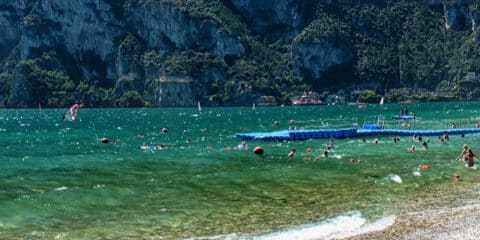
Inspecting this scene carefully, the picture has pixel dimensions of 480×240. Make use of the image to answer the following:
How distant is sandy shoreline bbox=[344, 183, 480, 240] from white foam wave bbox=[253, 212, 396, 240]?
711 millimetres

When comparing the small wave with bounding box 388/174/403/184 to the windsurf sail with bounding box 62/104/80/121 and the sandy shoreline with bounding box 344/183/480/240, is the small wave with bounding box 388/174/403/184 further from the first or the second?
the windsurf sail with bounding box 62/104/80/121

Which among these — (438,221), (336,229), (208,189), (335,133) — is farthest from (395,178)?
(335,133)

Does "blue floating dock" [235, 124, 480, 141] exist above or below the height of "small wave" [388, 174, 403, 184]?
below

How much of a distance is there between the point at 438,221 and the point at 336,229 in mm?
5857

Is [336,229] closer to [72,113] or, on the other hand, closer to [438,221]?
[438,221]

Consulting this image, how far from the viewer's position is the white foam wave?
106 ft

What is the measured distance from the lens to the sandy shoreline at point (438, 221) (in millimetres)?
31844

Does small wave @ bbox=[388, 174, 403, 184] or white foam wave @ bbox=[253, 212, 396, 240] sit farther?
small wave @ bbox=[388, 174, 403, 184]

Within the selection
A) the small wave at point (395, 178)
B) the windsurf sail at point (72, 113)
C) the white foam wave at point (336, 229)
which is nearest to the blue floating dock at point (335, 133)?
the windsurf sail at point (72, 113)

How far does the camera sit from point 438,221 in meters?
35.1

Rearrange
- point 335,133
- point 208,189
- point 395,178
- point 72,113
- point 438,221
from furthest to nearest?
1. point 335,133
2. point 72,113
3. point 395,178
4. point 208,189
5. point 438,221

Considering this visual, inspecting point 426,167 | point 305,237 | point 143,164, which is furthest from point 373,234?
point 143,164

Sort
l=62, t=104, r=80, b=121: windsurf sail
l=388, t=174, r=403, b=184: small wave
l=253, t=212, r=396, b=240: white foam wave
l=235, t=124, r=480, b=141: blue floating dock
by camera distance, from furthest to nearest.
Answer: l=235, t=124, r=480, b=141: blue floating dock
l=62, t=104, r=80, b=121: windsurf sail
l=388, t=174, r=403, b=184: small wave
l=253, t=212, r=396, b=240: white foam wave

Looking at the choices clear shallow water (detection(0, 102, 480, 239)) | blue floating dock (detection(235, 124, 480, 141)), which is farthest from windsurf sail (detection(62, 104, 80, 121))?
blue floating dock (detection(235, 124, 480, 141))
